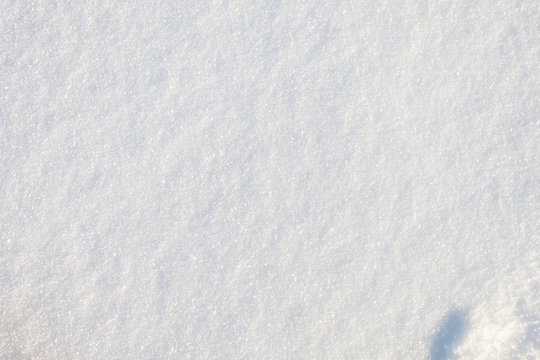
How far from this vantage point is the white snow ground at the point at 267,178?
4.37 ft

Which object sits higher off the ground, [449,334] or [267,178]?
[267,178]

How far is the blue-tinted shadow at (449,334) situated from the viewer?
1.32 metres

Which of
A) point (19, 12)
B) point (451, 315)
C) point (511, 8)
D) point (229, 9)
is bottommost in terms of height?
point (451, 315)

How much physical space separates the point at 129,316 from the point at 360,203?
87 cm

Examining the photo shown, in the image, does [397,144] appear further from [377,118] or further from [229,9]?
[229,9]

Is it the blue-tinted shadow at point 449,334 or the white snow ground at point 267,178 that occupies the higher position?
the white snow ground at point 267,178

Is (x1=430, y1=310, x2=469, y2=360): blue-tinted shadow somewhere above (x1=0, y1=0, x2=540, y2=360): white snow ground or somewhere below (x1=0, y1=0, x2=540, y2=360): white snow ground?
below

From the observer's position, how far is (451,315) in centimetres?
132

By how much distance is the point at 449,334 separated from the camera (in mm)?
1318

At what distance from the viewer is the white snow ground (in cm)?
133

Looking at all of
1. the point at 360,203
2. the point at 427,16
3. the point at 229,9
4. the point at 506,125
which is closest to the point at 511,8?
the point at 427,16

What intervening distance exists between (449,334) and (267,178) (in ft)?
2.56

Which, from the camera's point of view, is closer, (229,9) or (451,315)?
(451,315)

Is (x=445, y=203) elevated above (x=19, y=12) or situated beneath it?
situated beneath
